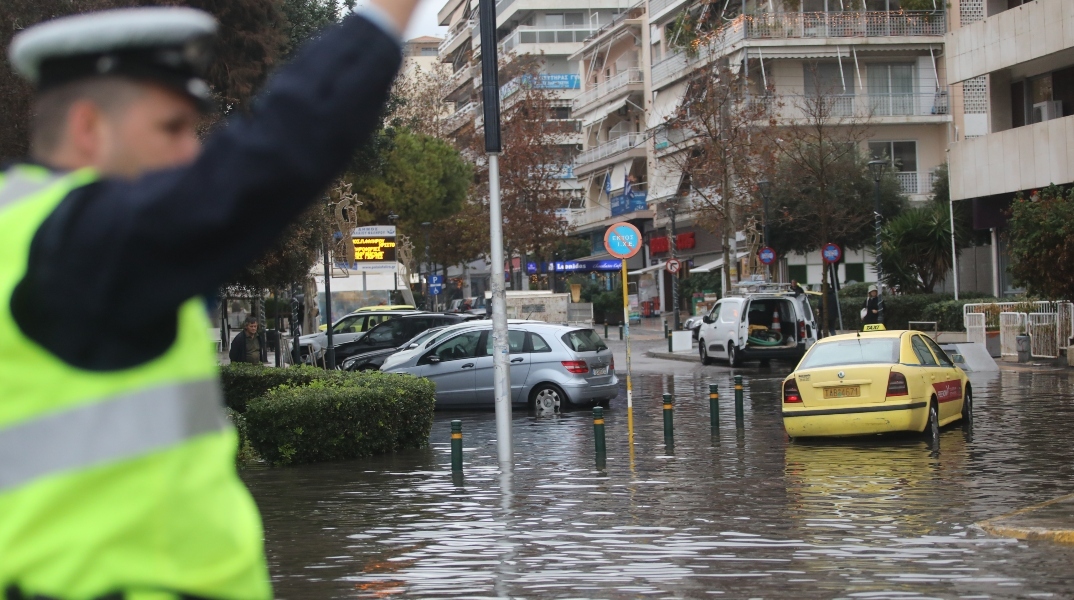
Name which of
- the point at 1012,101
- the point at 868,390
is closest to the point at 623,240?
the point at 868,390

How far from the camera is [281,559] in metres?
8.91

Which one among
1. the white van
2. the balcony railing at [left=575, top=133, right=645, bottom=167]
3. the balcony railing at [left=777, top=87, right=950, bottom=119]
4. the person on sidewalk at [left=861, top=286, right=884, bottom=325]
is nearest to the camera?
the white van

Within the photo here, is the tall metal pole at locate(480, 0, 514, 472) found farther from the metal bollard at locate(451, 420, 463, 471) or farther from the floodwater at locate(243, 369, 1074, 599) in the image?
the metal bollard at locate(451, 420, 463, 471)

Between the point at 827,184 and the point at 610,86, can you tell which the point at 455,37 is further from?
the point at 827,184

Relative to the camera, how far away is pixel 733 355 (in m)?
32.9

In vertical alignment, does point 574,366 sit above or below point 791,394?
above

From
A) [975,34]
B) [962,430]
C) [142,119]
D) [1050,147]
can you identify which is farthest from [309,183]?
[975,34]

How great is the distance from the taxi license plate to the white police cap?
1390 cm

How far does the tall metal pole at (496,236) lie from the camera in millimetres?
13672

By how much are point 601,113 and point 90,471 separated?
71.9 m

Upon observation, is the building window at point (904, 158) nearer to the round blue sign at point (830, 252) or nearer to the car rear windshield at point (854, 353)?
the round blue sign at point (830, 252)

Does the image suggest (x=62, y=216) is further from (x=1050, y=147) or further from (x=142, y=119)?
(x=1050, y=147)

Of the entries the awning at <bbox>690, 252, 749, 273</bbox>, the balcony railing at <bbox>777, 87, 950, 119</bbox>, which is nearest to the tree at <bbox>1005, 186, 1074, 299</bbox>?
the balcony railing at <bbox>777, 87, 950, 119</bbox>

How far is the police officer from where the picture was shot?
1686 millimetres
